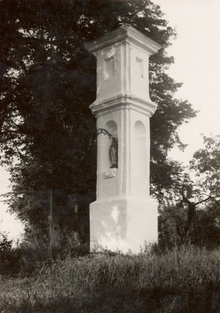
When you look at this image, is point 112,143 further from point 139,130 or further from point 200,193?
point 200,193

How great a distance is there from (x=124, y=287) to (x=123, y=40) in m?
6.99

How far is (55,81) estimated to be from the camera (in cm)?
1390

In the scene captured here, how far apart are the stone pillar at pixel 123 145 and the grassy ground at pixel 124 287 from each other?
256cm

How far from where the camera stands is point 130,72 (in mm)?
13000

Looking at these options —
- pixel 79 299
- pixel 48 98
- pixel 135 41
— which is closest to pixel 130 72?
pixel 135 41

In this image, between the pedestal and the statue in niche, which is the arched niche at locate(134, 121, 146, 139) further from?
the pedestal

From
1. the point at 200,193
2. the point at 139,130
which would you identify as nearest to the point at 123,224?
the point at 139,130

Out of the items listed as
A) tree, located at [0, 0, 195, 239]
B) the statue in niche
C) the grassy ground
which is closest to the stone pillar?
the statue in niche

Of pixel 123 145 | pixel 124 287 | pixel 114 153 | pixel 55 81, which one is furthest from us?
pixel 55 81

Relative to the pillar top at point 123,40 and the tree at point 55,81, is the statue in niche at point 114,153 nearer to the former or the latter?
the tree at point 55,81

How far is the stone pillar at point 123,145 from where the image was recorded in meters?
12.3

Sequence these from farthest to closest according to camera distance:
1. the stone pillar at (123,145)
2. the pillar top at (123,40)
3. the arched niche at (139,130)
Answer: the arched niche at (139,130), the pillar top at (123,40), the stone pillar at (123,145)

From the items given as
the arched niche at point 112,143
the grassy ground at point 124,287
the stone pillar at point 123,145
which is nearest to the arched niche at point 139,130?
the stone pillar at point 123,145

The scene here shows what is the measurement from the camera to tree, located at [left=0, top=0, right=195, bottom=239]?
1297 centimetres
